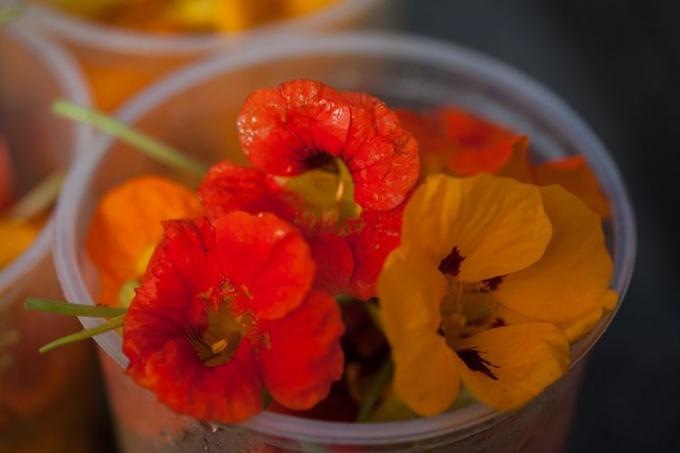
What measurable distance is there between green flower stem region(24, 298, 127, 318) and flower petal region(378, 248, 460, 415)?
0.12 metres

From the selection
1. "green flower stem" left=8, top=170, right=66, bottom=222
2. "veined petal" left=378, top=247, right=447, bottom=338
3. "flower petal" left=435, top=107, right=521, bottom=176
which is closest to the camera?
"veined petal" left=378, top=247, right=447, bottom=338

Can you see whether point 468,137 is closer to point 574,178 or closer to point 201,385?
point 574,178

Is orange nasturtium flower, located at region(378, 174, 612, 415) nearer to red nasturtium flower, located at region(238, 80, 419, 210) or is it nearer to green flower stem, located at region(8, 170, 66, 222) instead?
red nasturtium flower, located at region(238, 80, 419, 210)

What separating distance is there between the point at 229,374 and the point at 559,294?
0.13m

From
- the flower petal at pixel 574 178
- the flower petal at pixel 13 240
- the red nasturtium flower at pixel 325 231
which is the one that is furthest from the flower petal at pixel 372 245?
the flower petal at pixel 13 240

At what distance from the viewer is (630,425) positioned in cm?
61

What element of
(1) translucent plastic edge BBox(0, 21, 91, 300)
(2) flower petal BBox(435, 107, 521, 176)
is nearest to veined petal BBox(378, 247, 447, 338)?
(2) flower petal BBox(435, 107, 521, 176)

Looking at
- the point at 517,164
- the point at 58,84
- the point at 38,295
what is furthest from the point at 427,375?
the point at 58,84

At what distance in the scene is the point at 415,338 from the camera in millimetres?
333

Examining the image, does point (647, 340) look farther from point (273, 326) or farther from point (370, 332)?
point (273, 326)

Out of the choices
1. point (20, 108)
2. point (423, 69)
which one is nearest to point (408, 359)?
point (423, 69)

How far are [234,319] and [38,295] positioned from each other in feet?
Result: 0.52

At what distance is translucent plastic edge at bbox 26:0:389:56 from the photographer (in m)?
0.61

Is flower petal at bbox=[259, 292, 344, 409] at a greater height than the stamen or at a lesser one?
greater
